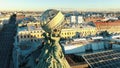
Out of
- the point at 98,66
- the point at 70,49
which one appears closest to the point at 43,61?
the point at 98,66

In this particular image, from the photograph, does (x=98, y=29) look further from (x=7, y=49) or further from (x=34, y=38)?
(x=7, y=49)

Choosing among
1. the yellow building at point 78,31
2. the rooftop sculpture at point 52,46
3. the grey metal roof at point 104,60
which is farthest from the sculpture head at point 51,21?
the yellow building at point 78,31

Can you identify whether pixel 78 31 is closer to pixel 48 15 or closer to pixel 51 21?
pixel 48 15

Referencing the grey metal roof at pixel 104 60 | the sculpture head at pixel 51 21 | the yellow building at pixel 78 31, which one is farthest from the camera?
the yellow building at pixel 78 31

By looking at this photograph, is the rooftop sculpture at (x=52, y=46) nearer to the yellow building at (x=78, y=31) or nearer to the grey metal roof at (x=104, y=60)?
the grey metal roof at (x=104, y=60)

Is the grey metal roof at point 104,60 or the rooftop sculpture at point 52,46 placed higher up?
the rooftop sculpture at point 52,46

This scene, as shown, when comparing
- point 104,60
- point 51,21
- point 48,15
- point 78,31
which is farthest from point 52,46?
point 78,31

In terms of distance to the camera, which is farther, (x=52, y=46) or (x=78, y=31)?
(x=78, y=31)
